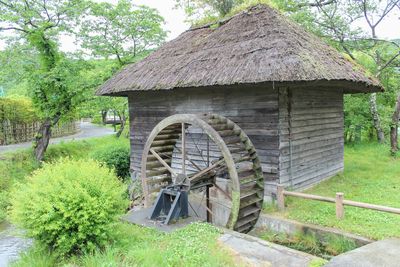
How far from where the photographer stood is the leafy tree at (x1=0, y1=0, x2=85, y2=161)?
11.0 metres

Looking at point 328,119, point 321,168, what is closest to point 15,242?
point 321,168

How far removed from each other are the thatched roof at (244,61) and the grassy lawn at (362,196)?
7.54 feet

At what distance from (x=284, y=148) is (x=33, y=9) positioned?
31.5 feet

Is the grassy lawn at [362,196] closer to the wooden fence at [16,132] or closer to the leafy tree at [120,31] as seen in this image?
the leafy tree at [120,31]

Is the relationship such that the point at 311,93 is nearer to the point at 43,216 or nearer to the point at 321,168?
the point at 321,168

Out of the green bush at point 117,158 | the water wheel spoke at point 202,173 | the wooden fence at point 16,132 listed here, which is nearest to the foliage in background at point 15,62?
the wooden fence at point 16,132

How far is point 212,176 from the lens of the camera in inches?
263

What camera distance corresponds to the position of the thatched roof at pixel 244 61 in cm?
598

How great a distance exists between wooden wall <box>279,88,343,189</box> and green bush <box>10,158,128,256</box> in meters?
3.57

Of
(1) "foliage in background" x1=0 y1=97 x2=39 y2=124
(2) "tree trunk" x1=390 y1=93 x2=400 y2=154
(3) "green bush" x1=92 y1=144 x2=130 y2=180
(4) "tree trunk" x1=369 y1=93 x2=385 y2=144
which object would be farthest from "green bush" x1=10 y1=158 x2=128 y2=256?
(4) "tree trunk" x1=369 y1=93 x2=385 y2=144

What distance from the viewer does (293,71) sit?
18.8 ft

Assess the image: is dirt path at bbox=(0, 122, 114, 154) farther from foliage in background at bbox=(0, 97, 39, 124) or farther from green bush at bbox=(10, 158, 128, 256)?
green bush at bbox=(10, 158, 128, 256)

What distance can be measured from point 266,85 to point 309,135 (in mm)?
1929

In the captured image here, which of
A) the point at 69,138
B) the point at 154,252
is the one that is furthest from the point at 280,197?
the point at 69,138
